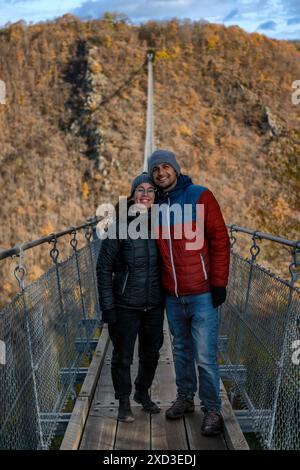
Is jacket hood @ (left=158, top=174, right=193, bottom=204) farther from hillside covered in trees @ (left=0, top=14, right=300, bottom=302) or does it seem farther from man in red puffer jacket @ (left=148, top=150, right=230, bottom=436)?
hillside covered in trees @ (left=0, top=14, right=300, bottom=302)

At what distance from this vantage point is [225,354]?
4895 mm

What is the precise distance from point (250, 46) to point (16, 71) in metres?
16.3

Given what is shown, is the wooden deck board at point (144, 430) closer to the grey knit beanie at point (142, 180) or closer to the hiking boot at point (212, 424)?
the hiking boot at point (212, 424)

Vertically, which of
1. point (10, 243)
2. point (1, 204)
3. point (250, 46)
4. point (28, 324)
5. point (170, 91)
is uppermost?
point (250, 46)

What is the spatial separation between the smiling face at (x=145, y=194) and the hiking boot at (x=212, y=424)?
59.8 inches

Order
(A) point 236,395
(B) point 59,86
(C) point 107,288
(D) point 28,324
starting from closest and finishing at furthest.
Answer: (D) point 28,324
(C) point 107,288
(A) point 236,395
(B) point 59,86

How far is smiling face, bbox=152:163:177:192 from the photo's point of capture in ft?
11.4

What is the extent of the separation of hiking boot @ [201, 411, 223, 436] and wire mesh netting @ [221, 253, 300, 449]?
0.28 metres

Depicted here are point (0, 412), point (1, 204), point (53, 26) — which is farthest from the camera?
point (53, 26)

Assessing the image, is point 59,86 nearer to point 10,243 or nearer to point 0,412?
point 10,243

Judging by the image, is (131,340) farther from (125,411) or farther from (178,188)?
(178,188)

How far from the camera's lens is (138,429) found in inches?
138

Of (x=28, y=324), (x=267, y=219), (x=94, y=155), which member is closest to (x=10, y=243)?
(x=94, y=155)

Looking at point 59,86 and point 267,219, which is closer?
point 267,219
